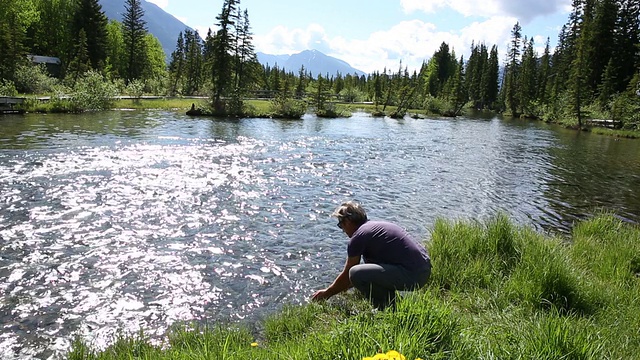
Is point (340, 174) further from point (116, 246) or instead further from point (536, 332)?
point (536, 332)

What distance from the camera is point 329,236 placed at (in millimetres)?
10531

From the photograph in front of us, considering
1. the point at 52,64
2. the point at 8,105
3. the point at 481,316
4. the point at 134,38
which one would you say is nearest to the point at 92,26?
the point at 134,38

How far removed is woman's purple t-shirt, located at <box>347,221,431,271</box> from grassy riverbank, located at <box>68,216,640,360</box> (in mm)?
579

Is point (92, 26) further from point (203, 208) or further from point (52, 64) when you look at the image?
point (203, 208)

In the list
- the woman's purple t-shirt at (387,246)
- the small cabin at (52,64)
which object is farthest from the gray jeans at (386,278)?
the small cabin at (52,64)

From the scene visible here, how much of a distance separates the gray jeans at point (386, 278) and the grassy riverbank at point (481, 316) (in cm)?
36

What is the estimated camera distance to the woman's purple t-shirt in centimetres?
550

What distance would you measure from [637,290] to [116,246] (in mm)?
9940

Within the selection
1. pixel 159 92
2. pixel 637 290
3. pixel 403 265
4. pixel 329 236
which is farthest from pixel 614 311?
pixel 159 92

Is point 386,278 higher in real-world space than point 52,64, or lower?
lower

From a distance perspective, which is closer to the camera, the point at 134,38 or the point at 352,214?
the point at 352,214

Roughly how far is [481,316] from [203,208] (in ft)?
30.6

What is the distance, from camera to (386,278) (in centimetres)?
543

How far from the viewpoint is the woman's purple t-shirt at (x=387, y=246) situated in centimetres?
550
